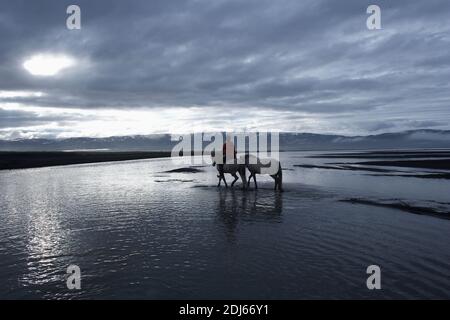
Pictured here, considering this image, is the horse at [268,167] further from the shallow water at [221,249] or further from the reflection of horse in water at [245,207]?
the shallow water at [221,249]

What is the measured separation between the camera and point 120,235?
12.0 meters

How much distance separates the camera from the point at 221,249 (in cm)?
1027

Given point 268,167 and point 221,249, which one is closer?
point 221,249

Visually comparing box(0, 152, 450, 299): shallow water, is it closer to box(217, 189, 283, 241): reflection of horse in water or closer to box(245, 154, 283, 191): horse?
box(217, 189, 283, 241): reflection of horse in water

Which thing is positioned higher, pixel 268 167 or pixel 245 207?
pixel 268 167

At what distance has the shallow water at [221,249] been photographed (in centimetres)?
Result: 757

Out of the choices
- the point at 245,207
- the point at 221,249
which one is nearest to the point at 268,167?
the point at 245,207

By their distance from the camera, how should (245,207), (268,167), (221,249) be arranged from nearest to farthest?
(221,249) → (245,207) → (268,167)

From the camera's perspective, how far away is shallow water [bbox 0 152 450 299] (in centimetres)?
757

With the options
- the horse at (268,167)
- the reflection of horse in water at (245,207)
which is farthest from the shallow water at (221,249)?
the horse at (268,167)

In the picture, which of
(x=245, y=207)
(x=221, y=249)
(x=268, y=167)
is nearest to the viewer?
(x=221, y=249)

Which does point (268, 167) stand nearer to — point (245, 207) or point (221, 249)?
point (245, 207)

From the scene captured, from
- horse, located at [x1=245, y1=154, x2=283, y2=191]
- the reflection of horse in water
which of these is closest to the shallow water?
the reflection of horse in water

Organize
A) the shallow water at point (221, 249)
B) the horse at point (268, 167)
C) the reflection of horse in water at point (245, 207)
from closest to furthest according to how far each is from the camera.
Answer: the shallow water at point (221, 249)
the reflection of horse in water at point (245, 207)
the horse at point (268, 167)
